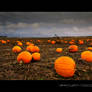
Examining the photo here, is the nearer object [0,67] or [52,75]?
[52,75]

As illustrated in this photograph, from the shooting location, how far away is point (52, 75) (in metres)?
1.60

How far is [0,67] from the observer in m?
1.93
